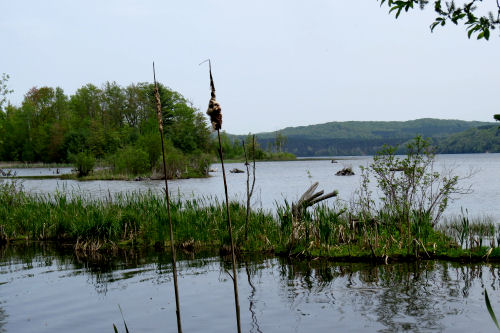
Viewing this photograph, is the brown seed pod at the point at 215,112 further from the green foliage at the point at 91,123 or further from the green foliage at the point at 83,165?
the green foliage at the point at 91,123

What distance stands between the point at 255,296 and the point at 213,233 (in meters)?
5.82

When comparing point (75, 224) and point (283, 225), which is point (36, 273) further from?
point (283, 225)

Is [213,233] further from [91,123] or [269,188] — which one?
[91,123]

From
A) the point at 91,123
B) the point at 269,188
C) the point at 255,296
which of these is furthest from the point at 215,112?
the point at 91,123

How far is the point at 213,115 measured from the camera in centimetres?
312

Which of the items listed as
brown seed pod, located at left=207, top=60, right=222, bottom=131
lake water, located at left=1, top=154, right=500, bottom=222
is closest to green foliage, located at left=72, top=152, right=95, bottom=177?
lake water, located at left=1, top=154, right=500, bottom=222

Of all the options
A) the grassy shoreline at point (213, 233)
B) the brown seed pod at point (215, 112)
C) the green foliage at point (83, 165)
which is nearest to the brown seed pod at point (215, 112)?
the brown seed pod at point (215, 112)

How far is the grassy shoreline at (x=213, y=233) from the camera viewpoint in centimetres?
1198

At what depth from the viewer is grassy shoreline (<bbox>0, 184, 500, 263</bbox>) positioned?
39.3ft

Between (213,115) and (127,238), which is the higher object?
(213,115)

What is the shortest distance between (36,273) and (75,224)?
3.69m

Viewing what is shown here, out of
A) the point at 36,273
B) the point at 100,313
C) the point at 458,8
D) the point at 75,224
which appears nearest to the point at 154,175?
the point at 75,224

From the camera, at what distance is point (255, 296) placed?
9367 millimetres

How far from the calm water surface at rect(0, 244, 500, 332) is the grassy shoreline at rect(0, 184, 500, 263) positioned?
0.59 meters
